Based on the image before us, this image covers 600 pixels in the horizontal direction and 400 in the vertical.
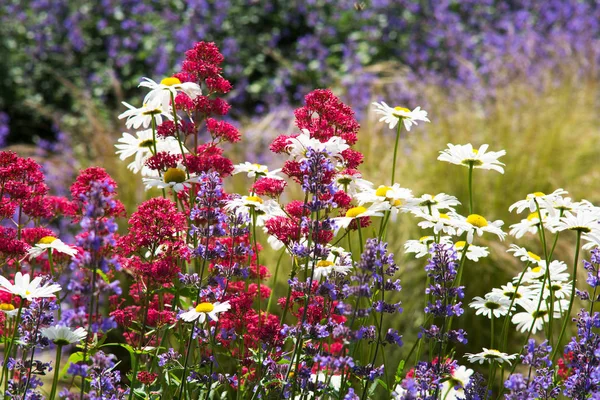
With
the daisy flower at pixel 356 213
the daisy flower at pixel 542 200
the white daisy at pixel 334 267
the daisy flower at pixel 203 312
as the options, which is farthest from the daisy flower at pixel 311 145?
the daisy flower at pixel 542 200

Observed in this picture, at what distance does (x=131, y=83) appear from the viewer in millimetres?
12078

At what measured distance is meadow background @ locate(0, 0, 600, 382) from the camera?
880cm

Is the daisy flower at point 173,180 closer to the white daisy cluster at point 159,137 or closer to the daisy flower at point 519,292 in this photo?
the white daisy cluster at point 159,137

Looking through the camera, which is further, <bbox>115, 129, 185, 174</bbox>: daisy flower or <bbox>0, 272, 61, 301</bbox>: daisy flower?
<bbox>115, 129, 185, 174</bbox>: daisy flower

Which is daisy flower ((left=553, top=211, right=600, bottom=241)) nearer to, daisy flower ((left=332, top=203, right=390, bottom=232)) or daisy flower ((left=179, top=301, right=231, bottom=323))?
daisy flower ((left=332, top=203, right=390, bottom=232))

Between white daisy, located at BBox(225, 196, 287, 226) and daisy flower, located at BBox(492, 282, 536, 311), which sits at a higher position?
white daisy, located at BBox(225, 196, 287, 226)

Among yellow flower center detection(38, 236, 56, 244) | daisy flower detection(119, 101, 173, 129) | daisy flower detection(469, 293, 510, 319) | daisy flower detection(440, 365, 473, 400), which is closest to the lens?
daisy flower detection(440, 365, 473, 400)

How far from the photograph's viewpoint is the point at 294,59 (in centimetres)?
1241

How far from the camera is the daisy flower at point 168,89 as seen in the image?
2.59 meters

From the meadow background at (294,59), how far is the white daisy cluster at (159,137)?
502 cm

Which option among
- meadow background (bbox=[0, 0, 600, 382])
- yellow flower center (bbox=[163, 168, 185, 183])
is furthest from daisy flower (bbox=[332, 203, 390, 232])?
meadow background (bbox=[0, 0, 600, 382])

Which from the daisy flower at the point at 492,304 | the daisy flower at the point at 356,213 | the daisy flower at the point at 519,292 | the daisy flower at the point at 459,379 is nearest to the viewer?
the daisy flower at the point at 459,379

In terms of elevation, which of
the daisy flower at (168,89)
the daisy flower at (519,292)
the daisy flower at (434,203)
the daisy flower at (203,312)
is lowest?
the daisy flower at (203,312)

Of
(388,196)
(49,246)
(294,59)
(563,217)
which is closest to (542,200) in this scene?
(563,217)
